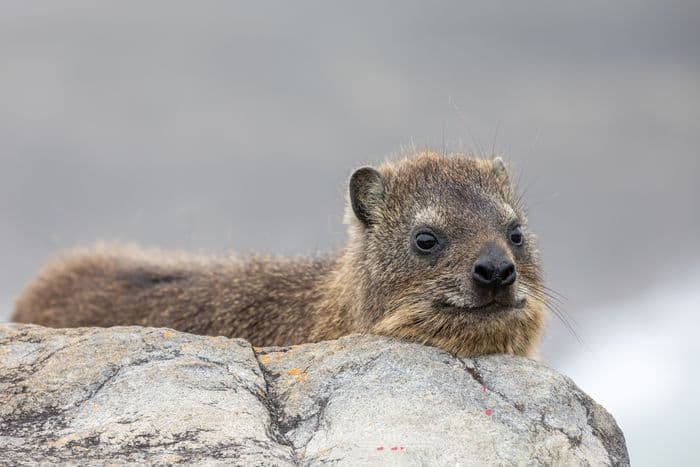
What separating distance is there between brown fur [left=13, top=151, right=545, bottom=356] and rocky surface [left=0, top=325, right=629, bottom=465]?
1.70 feet

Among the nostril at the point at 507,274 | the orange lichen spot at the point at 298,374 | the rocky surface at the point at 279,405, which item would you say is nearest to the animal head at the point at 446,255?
the nostril at the point at 507,274

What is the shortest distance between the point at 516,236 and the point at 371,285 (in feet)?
5.07

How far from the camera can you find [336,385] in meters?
7.58

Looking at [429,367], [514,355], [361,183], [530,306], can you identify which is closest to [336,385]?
[429,367]

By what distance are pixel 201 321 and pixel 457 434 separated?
655 centimetres

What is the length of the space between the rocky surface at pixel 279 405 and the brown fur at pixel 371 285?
0.52 meters

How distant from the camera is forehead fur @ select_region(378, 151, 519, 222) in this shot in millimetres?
9586

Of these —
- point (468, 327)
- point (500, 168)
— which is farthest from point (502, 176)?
point (468, 327)

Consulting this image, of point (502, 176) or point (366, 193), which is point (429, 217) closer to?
point (366, 193)

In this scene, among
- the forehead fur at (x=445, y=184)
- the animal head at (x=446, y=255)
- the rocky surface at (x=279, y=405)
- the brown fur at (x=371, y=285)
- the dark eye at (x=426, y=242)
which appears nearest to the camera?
the rocky surface at (x=279, y=405)

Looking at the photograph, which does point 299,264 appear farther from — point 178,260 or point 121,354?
point 121,354

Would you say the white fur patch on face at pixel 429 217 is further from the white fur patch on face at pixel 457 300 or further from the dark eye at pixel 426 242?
the white fur patch on face at pixel 457 300

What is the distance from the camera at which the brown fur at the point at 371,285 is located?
871 cm

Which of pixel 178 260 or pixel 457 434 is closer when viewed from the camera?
pixel 457 434
